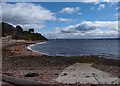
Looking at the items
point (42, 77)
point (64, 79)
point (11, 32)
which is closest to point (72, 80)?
point (64, 79)

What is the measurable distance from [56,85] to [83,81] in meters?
2.10

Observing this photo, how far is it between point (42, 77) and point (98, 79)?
8.90 feet

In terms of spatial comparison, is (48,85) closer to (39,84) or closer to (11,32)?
(39,84)

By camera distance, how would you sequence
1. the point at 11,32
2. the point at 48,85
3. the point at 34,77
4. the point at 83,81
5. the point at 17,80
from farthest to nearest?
the point at 11,32 < the point at 34,77 < the point at 83,81 < the point at 17,80 < the point at 48,85

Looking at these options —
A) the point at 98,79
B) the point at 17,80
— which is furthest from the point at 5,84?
the point at 98,79

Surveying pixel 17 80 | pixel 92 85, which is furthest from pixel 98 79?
pixel 17 80

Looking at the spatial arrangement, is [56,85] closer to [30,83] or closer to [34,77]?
[30,83]

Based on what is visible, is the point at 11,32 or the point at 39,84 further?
the point at 11,32

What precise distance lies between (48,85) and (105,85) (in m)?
2.48

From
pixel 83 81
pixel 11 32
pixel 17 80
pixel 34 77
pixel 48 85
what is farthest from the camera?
pixel 11 32

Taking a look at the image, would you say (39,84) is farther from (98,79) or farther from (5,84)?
(98,79)

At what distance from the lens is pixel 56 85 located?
1145 centimetres

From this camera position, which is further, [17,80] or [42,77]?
[42,77]

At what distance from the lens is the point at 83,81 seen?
13.2 metres
